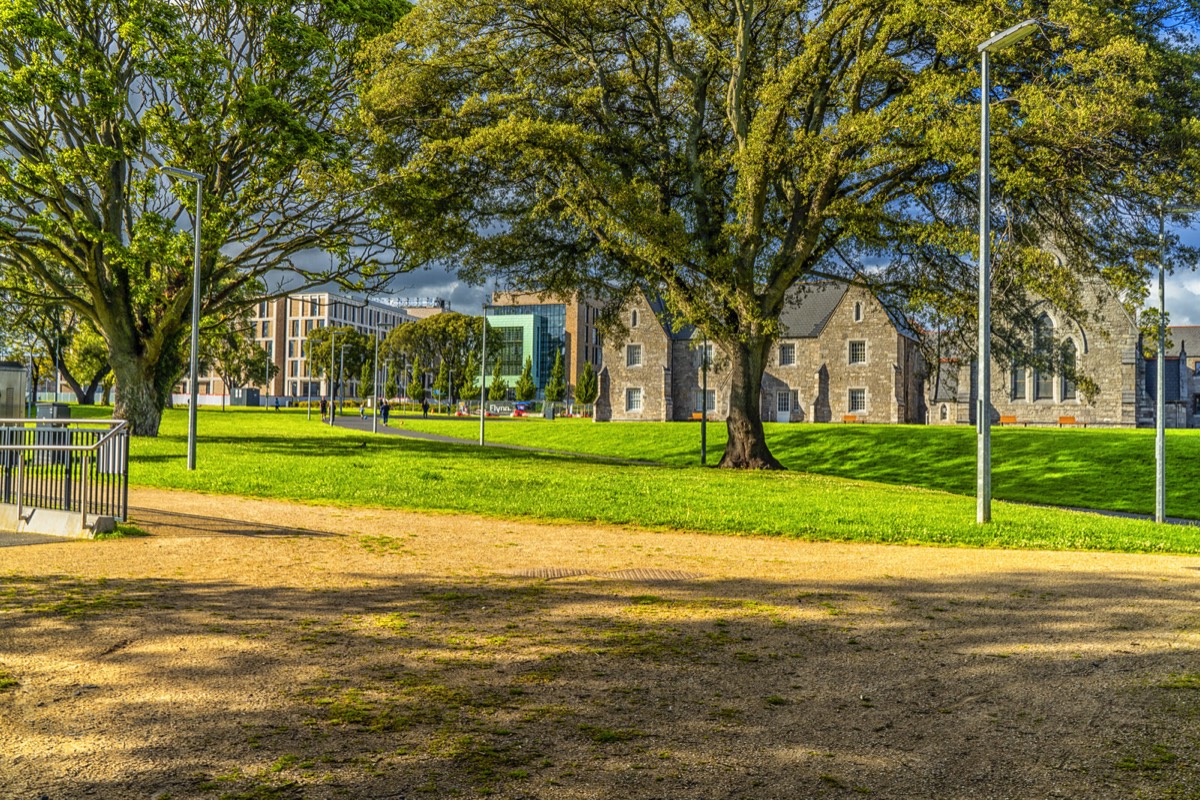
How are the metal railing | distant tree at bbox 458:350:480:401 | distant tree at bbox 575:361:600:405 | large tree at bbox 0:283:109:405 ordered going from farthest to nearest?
1. distant tree at bbox 575:361:600:405
2. distant tree at bbox 458:350:480:401
3. large tree at bbox 0:283:109:405
4. the metal railing

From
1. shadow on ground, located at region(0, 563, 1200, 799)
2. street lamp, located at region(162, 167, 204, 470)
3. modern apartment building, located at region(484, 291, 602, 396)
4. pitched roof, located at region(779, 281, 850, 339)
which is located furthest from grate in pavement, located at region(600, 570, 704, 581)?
modern apartment building, located at region(484, 291, 602, 396)

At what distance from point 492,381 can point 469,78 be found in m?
80.8

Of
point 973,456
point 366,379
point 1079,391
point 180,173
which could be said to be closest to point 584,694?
point 180,173

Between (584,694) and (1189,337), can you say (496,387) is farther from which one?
(584,694)

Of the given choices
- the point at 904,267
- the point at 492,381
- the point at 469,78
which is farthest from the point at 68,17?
the point at 492,381

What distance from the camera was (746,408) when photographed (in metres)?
27.3

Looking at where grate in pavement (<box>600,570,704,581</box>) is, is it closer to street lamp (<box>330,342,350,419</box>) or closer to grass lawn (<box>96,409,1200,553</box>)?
grass lawn (<box>96,409,1200,553</box>)

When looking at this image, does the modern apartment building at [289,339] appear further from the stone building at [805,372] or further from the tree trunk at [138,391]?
the tree trunk at [138,391]

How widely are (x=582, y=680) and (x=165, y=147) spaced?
27.4 meters

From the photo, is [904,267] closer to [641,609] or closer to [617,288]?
[617,288]

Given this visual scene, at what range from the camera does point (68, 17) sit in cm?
2670

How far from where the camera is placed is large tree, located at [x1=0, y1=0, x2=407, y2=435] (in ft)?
82.9

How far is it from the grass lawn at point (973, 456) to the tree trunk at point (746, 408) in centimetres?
488

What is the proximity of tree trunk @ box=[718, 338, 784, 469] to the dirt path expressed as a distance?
16844 millimetres
